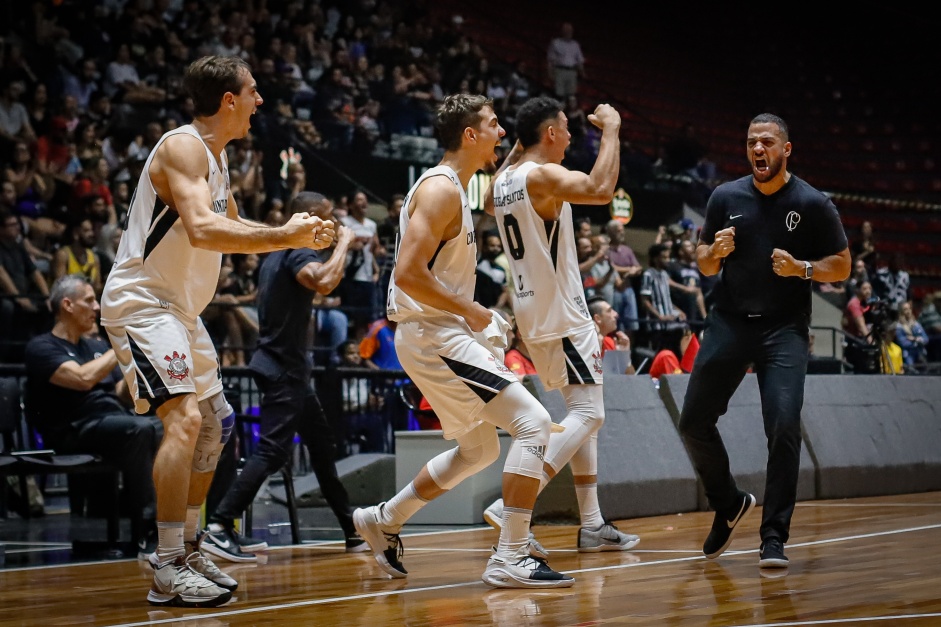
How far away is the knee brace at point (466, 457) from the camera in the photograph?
5.58 metres

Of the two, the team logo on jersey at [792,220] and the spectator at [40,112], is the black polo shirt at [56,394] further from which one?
the spectator at [40,112]

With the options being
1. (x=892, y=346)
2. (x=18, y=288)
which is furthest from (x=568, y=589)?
(x=892, y=346)

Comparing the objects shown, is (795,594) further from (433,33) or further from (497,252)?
(433,33)

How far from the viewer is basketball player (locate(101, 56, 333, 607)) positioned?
494cm

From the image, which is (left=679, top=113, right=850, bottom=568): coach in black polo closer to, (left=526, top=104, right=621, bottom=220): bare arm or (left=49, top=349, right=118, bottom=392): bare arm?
(left=526, top=104, right=621, bottom=220): bare arm

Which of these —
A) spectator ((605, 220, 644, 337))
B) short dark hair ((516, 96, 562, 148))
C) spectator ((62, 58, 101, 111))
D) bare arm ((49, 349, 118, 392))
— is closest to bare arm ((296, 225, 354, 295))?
short dark hair ((516, 96, 562, 148))

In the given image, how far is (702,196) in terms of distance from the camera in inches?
843

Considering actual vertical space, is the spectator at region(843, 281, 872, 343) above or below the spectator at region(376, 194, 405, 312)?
below

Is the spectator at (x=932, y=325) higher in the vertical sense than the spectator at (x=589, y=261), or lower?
lower

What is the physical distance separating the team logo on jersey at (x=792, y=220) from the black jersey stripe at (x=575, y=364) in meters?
1.27

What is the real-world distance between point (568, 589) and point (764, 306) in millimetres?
1745

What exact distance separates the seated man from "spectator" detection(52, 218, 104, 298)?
4022mm

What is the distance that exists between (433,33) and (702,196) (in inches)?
209

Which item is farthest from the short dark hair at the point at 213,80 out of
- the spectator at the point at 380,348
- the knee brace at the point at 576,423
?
the spectator at the point at 380,348
